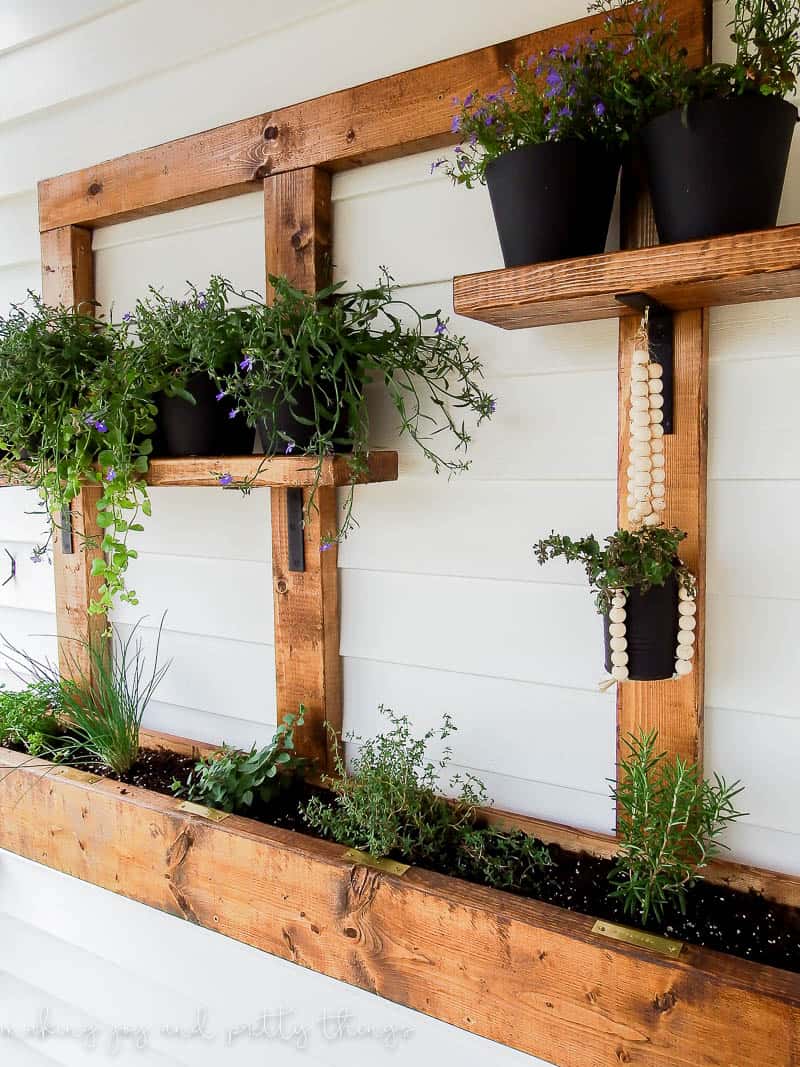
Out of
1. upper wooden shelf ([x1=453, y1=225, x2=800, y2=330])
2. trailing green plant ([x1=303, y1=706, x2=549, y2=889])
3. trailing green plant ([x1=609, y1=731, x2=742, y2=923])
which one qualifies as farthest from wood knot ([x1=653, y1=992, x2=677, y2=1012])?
upper wooden shelf ([x1=453, y1=225, x2=800, y2=330])

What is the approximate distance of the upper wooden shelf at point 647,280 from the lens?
33.2 inches

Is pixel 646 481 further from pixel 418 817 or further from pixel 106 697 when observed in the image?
pixel 106 697

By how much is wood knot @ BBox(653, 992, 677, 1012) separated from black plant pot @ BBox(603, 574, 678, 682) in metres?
0.36

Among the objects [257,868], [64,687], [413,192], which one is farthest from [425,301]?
[64,687]

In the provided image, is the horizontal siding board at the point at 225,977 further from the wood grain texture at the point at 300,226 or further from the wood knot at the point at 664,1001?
the wood grain texture at the point at 300,226

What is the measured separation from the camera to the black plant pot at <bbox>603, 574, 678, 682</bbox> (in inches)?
39.8

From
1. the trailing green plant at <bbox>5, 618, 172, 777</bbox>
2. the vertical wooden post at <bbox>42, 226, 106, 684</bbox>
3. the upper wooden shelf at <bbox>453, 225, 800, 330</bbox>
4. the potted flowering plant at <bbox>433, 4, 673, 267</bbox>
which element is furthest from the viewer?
the vertical wooden post at <bbox>42, 226, 106, 684</bbox>

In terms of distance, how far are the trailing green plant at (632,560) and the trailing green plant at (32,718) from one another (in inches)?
44.4

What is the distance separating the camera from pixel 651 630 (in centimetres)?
101

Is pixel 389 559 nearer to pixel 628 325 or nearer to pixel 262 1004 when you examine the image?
pixel 628 325

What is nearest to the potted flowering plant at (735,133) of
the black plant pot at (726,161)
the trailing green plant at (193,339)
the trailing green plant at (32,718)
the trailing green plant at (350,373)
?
the black plant pot at (726,161)

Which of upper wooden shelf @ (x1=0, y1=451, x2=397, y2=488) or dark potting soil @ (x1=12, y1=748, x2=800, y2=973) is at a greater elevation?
upper wooden shelf @ (x1=0, y1=451, x2=397, y2=488)

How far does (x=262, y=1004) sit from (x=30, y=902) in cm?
69

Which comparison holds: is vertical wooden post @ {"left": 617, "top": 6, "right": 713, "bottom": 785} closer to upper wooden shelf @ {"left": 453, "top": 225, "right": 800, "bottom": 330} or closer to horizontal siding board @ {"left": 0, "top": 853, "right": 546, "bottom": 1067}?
upper wooden shelf @ {"left": 453, "top": 225, "right": 800, "bottom": 330}
